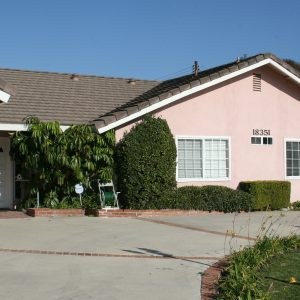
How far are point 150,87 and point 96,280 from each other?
15.0m

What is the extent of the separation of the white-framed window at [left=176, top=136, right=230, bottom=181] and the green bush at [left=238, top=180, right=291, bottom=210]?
862 millimetres

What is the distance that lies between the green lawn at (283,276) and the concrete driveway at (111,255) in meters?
0.86

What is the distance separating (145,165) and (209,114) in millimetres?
3315

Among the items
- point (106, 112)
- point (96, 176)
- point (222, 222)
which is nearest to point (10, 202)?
point (96, 176)

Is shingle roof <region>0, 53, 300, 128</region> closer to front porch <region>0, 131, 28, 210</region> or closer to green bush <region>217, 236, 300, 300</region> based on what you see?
front porch <region>0, 131, 28, 210</region>

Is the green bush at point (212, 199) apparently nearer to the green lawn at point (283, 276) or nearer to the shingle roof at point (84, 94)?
the shingle roof at point (84, 94)

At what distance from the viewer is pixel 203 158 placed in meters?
17.6

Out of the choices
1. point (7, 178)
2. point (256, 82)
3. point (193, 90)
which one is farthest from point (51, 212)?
point (256, 82)

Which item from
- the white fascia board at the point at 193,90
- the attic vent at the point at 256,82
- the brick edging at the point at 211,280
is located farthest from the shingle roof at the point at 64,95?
the brick edging at the point at 211,280

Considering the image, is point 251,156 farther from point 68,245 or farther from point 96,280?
point 96,280

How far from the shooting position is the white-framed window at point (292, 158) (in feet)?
63.2

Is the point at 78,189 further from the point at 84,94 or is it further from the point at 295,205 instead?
the point at 295,205

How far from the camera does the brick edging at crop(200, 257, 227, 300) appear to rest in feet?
22.3

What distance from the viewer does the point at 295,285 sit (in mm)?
7023
